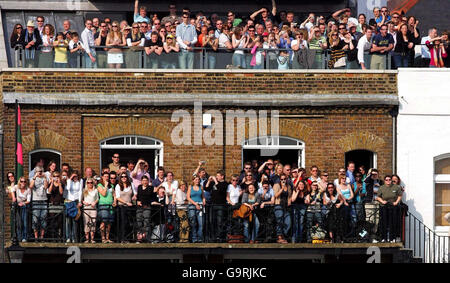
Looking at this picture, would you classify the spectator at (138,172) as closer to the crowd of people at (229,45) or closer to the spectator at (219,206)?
the spectator at (219,206)

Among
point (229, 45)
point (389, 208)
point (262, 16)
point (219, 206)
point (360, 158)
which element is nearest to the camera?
point (219, 206)

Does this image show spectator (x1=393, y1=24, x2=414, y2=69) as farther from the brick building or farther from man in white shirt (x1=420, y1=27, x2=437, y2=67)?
the brick building

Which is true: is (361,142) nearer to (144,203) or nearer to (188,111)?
(188,111)

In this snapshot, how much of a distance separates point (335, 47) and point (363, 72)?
0.92 m

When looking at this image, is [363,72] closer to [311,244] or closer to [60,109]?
[311,244]

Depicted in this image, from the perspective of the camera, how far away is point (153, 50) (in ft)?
99.9

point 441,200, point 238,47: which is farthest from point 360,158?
point 238,47

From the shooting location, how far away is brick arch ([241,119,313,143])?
30.7 metres

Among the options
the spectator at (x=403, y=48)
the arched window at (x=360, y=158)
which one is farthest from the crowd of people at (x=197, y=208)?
the spectator at (x=403, y=48)

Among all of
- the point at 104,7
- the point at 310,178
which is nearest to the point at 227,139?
the point at 310,178

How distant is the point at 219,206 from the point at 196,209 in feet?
1.76

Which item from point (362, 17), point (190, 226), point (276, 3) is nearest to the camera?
point (190, 226)

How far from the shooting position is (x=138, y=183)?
29.4m

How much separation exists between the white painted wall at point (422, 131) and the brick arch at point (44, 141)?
325 inches
